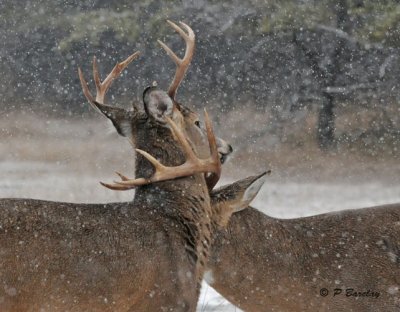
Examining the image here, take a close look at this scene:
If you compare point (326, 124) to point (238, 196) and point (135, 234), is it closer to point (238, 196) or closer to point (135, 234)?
point (238, 196)

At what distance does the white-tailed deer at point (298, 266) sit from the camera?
6.34 meters

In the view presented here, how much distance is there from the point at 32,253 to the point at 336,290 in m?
2.12

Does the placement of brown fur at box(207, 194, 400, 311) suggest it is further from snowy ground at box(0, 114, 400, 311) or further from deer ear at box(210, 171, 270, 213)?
snowy ground at box(0, 114, 400, 311)

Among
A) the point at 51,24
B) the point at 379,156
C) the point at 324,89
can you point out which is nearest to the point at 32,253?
the point at 379,156

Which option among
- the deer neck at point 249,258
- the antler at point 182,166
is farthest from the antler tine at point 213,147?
the deer neck at point 249,258

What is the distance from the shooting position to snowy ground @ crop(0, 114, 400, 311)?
1415 centimetres

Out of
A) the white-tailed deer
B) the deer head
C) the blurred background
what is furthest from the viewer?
the blurred background

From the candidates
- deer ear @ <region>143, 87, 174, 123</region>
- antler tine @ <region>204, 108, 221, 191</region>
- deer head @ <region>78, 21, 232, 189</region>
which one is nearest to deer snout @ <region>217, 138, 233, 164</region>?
deer head @ <region>78, 21, 232, 189</region>

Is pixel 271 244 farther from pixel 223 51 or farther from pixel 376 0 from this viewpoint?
pixel 223 51

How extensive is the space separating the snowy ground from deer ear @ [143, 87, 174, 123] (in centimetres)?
608

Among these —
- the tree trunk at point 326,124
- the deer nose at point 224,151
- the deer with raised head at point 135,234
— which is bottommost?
the tree trunk at point 326,124

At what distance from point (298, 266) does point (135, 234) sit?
1287 mm

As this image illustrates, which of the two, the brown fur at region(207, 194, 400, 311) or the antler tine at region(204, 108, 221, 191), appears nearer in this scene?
the antler tine at region(204, 108, 221, 191)

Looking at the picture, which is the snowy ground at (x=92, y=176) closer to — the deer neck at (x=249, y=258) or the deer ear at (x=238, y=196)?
the deer neck at (x=249, y=258)
